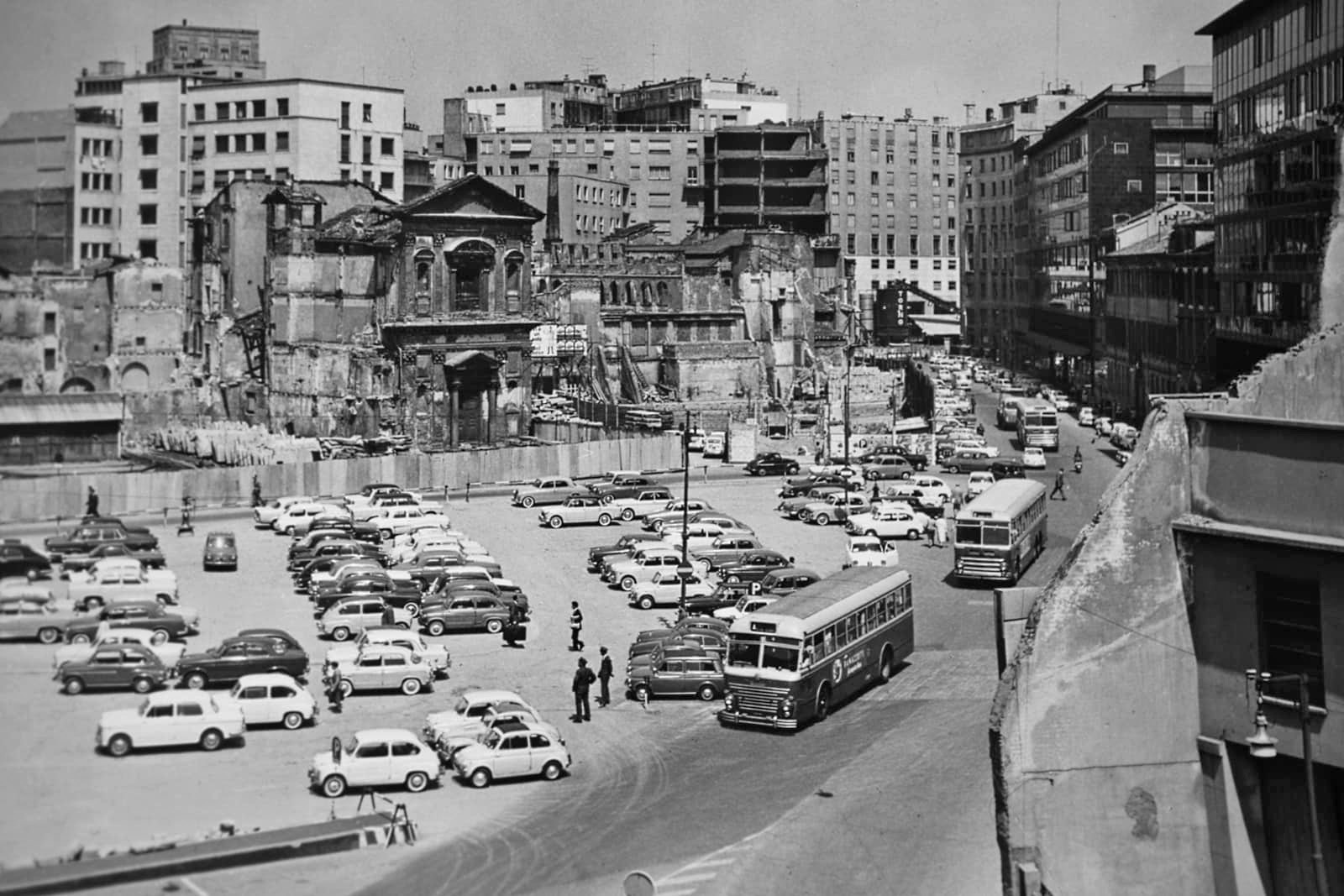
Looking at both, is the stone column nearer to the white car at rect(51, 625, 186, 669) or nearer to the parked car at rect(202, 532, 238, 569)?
the parked car at rect(202, 532, 238, 569)

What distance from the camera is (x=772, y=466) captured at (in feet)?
212

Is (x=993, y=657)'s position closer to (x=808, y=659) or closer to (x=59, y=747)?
(x=808, y=659)

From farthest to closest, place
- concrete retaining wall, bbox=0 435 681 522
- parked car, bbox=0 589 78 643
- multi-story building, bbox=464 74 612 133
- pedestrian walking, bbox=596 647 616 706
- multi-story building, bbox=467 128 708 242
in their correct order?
multi-story building, bbox=464 74 612 133, multi-story building, bbox=467 128 708 242, pedestrian walking, bbox=596 647 616 706, concrete retaining wall, bbox=0 435 681 522, parked car, bbox=0 589 78 643

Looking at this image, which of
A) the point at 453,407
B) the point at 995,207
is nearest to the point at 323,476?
the point at 453,407

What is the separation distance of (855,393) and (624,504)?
33.5 metres

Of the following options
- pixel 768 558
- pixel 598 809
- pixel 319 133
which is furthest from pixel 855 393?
pixel 598 809

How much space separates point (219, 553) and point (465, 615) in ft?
17.7

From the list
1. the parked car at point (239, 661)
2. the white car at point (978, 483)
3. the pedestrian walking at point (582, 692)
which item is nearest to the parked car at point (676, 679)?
the pedestrian walking at point (582, 692)

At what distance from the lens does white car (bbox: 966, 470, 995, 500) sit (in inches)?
2218

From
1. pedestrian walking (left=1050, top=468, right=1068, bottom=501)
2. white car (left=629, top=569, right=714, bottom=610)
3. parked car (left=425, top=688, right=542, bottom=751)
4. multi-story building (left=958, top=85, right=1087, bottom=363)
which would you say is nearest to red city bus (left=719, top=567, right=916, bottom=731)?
parked car (left=425, top=688, right=542, bottom=751)

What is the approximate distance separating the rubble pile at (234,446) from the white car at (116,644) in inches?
1356

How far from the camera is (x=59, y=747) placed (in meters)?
17.5

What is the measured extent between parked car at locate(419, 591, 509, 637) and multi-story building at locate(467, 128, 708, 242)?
8447 centimetres

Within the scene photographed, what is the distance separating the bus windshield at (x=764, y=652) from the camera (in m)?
29.7
